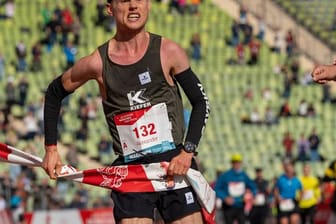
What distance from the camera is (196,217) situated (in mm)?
8508

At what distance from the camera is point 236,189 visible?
64.4 ft

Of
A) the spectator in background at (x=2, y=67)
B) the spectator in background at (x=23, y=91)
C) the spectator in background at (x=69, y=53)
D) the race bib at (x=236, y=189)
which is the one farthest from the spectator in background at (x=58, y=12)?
the race bib at (x=236, y=189)

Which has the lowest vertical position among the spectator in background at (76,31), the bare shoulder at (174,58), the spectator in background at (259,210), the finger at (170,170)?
the spectator in background at (259,210)

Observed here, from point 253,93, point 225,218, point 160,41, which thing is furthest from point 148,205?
point 253,93

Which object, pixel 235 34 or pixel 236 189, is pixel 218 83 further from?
pixel 236 189

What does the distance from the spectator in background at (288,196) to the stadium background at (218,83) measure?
4.95 metres

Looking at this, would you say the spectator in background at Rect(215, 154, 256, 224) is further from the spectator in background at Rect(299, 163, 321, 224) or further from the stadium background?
the stadium background

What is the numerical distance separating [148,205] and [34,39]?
2414 cm

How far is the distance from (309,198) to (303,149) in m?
8.69

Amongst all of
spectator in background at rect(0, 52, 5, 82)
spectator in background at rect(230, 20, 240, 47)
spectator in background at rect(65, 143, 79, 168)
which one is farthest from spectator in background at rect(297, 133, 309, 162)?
spectator in background at rect(0, 52, 5, 82)

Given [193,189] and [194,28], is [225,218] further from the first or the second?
[194,28]

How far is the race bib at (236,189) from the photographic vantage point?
19.5 meters

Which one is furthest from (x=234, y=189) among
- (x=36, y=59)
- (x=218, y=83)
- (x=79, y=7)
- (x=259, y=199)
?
(x=79, y=7)

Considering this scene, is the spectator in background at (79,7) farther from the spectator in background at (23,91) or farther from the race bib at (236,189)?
the race bib at (236,189)
